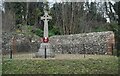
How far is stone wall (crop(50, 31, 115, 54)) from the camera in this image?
521 inches

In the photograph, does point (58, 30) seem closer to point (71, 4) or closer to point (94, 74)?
point (71, 4)

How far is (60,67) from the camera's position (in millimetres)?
7336

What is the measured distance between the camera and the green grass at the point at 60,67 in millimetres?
6789

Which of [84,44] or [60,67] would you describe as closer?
[60,67]

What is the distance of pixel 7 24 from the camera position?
53.7ft

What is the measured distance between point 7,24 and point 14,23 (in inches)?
50.9

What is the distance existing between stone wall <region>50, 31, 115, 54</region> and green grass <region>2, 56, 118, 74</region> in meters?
5.36

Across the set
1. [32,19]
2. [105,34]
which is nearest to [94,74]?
[105,34]

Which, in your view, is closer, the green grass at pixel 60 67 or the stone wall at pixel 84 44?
the green grass at pixel 60 67

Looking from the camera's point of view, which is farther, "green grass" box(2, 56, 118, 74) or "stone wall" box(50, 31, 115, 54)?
"stone wall" box(50, 31, 115, 54)

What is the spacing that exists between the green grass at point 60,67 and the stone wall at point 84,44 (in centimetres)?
536

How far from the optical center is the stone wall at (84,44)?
13.2 meters

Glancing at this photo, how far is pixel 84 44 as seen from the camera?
1350cm

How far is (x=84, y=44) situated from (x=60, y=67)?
20.7 ft
